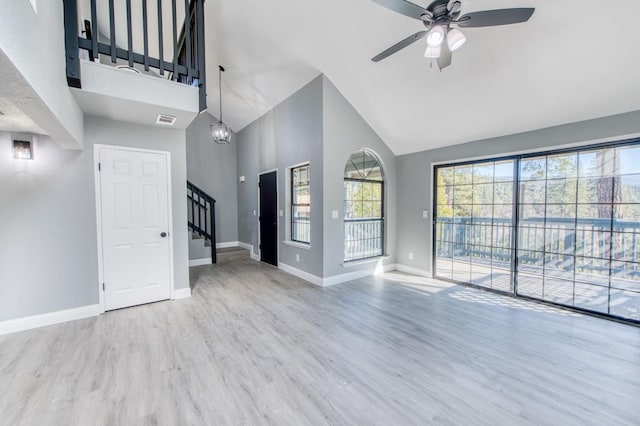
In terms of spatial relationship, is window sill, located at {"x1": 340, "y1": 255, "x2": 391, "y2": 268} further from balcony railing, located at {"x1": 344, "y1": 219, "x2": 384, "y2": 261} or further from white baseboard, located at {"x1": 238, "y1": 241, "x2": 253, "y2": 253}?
white baseboard, located at {"x1": 238, "y1": 241, "x2": 253, "y2": 253}

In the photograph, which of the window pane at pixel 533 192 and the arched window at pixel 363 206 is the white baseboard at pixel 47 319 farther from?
Result: the window pane at pixel 533 192

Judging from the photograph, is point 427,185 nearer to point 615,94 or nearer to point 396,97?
point 396,97

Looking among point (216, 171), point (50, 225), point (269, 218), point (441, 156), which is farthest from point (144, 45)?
point (216, 171)

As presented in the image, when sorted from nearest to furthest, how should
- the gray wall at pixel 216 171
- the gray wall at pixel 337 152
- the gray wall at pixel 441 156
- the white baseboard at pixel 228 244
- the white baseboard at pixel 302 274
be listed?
1. the gray wall at pixel 441 156
2. the gray wall at pixel 337 152
3. the white baseboard at pixel 302 274
4. the gray wall at pixel 216 171
5. the white baseboard at pixel 228 244

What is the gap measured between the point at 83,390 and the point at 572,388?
3695mm

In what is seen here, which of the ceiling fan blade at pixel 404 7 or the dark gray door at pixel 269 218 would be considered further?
the dark gray door at pixel 269 218

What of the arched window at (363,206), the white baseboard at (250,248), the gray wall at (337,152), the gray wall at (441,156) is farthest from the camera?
the white baseboard at (250,248)

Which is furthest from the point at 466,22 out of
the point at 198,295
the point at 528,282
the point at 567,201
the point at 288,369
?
the point at 198,295

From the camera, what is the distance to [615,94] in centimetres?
286

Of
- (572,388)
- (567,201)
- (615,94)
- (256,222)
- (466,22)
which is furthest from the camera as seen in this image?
(256,222)

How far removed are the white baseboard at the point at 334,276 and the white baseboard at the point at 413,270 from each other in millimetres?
124

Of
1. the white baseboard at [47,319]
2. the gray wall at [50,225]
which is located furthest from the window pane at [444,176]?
the white baseboard at [47,319]

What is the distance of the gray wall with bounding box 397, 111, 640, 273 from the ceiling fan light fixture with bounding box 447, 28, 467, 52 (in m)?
2.32

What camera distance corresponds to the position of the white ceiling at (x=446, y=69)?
8.28ft
